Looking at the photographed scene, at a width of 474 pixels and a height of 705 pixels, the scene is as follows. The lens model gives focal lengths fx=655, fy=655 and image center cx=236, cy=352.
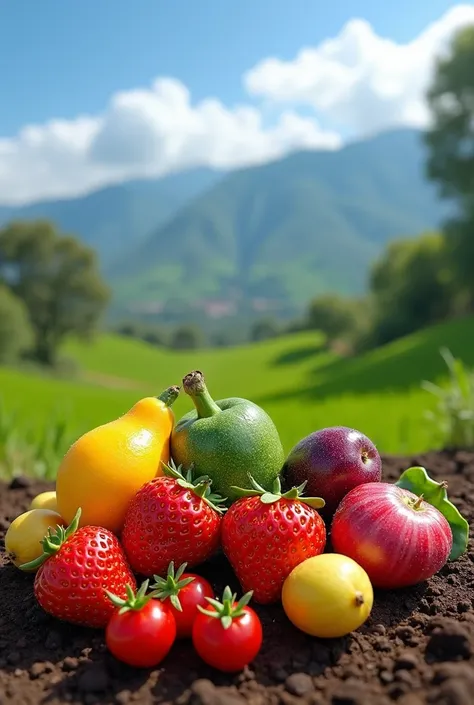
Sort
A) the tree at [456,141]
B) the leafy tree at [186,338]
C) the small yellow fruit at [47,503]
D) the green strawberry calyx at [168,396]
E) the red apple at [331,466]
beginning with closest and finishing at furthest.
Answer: the red apple at [331,466]
the green strawberry calyx at [168,396]
the small yellow fruit at [47,503]
the tree at [456,141]
the leafy tree at [186,338]

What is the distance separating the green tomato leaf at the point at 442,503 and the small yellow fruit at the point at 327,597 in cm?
87

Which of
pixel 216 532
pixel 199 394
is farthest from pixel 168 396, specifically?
pixel 216 532

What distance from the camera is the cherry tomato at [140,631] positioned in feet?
8.38

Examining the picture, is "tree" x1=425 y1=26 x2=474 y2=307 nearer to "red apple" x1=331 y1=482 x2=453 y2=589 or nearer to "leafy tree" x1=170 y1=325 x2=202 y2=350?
"red apple" x1=331 y1=482 x2=453 y2=589

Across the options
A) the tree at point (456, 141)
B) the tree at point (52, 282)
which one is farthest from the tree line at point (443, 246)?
the tree at point (52, 282)

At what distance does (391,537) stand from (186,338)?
127751 mm

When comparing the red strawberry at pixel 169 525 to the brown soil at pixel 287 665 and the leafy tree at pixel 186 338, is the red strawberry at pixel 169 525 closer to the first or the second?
the brown soil at pixel 287 665

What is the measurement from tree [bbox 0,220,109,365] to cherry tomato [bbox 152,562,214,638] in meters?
47.3

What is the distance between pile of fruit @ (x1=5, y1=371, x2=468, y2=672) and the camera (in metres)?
2.66

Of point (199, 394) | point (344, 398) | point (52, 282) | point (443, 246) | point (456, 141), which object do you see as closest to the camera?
point (199, 394)

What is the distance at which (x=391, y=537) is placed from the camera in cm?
300

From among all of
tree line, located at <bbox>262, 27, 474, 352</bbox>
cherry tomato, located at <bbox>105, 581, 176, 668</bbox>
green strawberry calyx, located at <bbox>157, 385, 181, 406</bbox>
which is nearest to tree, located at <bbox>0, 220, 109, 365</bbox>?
tree line, located at <bbox>262, 27, 474, 352</bbox>

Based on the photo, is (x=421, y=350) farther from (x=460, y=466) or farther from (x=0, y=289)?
(x=0, y=289)

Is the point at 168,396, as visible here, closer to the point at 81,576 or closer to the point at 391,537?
the point at 81,576
